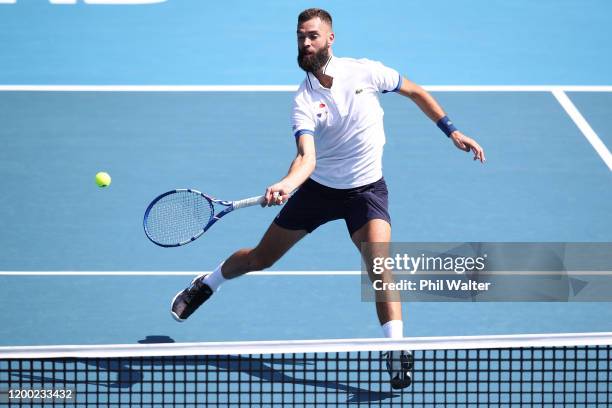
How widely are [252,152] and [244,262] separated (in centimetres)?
382

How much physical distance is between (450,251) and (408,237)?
39cm

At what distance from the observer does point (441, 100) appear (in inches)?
499

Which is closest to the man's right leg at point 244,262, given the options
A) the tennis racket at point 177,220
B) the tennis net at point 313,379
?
the tennis racket at point 177,220

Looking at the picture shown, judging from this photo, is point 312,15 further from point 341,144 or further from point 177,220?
point 177,220

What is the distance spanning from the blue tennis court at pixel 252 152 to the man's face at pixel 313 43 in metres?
1.99

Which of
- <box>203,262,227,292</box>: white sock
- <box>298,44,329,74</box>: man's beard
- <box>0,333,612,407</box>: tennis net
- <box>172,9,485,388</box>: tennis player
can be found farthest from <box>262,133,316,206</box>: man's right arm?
<box>203,262,227,292</box>: white sock

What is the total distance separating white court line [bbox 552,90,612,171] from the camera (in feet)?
36.7

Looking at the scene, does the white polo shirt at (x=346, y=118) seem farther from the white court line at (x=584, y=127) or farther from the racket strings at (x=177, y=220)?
the white court line at (x=584, y=127)

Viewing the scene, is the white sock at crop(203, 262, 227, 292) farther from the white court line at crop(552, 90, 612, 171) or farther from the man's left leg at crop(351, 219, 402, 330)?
the white court line at crop(552, 90, 612, 171)

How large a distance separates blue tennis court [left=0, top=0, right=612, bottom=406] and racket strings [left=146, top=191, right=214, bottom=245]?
2.30 feet

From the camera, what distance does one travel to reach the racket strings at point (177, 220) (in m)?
7.62

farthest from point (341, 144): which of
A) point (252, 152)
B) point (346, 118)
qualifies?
point (252, 152)

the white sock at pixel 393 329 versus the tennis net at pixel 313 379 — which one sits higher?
the white sock at pixel 393 329

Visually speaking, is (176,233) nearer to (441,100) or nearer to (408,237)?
(408,237)
